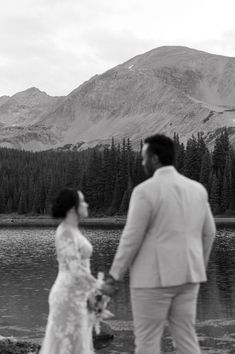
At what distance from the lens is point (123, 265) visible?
26.6ft

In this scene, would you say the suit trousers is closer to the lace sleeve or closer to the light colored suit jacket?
the light colored suit jacket

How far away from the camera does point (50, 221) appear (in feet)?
497

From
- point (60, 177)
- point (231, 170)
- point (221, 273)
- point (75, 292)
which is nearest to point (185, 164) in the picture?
point (231, 170)

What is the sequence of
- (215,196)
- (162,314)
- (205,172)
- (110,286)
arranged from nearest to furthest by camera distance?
1. (162,314)
2. (110,286)
3. (215,196)
4. (205,172)

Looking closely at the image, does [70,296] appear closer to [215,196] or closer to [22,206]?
[215,196]

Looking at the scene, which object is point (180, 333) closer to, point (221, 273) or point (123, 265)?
point (123, 265)

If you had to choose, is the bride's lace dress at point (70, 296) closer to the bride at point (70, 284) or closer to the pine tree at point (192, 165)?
the bride at point (70, 284)

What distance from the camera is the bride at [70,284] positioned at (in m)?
10.1

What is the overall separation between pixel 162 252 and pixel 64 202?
8.82 feet

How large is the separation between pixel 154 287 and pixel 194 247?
2.62 ft

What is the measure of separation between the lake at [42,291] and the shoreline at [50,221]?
65.8m

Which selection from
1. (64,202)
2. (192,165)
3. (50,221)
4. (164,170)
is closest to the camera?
(164,170)

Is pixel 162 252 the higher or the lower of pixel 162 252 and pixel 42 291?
the higher

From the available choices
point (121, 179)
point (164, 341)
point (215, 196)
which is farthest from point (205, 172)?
point (164, 341)
